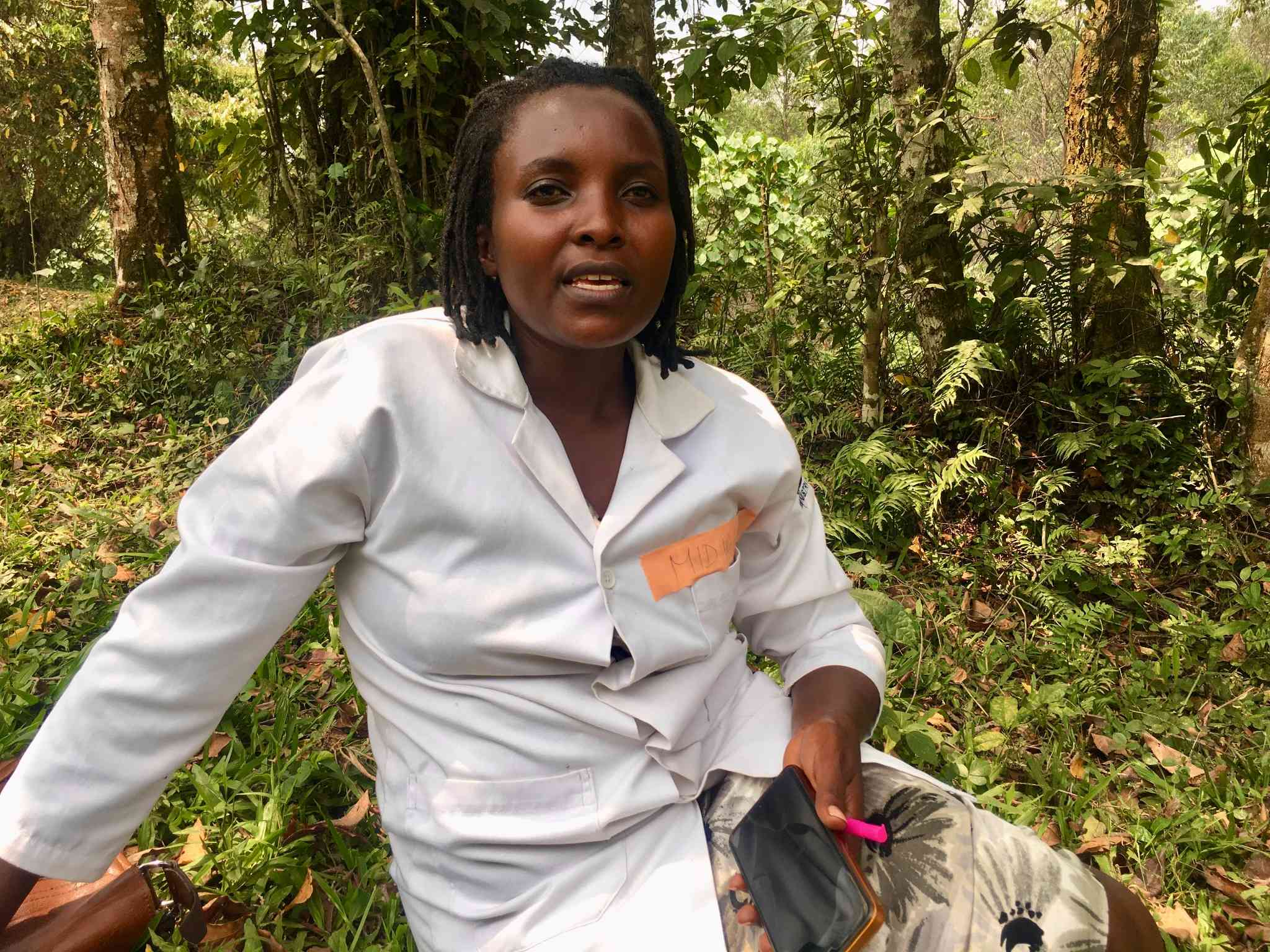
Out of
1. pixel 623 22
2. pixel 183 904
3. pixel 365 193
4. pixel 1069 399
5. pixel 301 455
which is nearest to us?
pixel 301 455

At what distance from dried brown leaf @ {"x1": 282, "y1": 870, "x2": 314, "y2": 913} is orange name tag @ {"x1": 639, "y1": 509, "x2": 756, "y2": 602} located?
1141mm

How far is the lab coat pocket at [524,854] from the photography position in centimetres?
126

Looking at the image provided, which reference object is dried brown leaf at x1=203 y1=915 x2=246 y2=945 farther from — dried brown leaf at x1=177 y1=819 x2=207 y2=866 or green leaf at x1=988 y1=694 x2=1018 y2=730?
green leaf at x1=988 y1=694 x2=1018 y2=730

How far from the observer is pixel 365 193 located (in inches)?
191

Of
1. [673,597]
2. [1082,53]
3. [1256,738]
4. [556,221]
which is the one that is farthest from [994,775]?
[1082,53]

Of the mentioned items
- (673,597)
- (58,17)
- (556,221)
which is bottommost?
(673,597)

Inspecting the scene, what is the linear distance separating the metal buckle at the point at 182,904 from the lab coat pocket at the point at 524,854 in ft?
1.85

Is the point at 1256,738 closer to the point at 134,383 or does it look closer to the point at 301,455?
the point at 301,455

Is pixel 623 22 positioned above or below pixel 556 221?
above

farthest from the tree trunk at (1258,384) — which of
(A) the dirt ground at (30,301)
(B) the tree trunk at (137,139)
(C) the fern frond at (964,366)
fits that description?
(A) the dirt ground at (30,301)

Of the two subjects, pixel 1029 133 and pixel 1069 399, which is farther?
pixel 1029 133

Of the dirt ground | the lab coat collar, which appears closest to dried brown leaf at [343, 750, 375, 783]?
the lab coat collar

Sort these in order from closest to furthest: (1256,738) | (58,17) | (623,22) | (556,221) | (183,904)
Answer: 1. (556,221)
2. (183,904)
3. (1256,738)
4. (623,22)
5. (58,17)

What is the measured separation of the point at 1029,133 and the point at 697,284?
2088 centimetres
